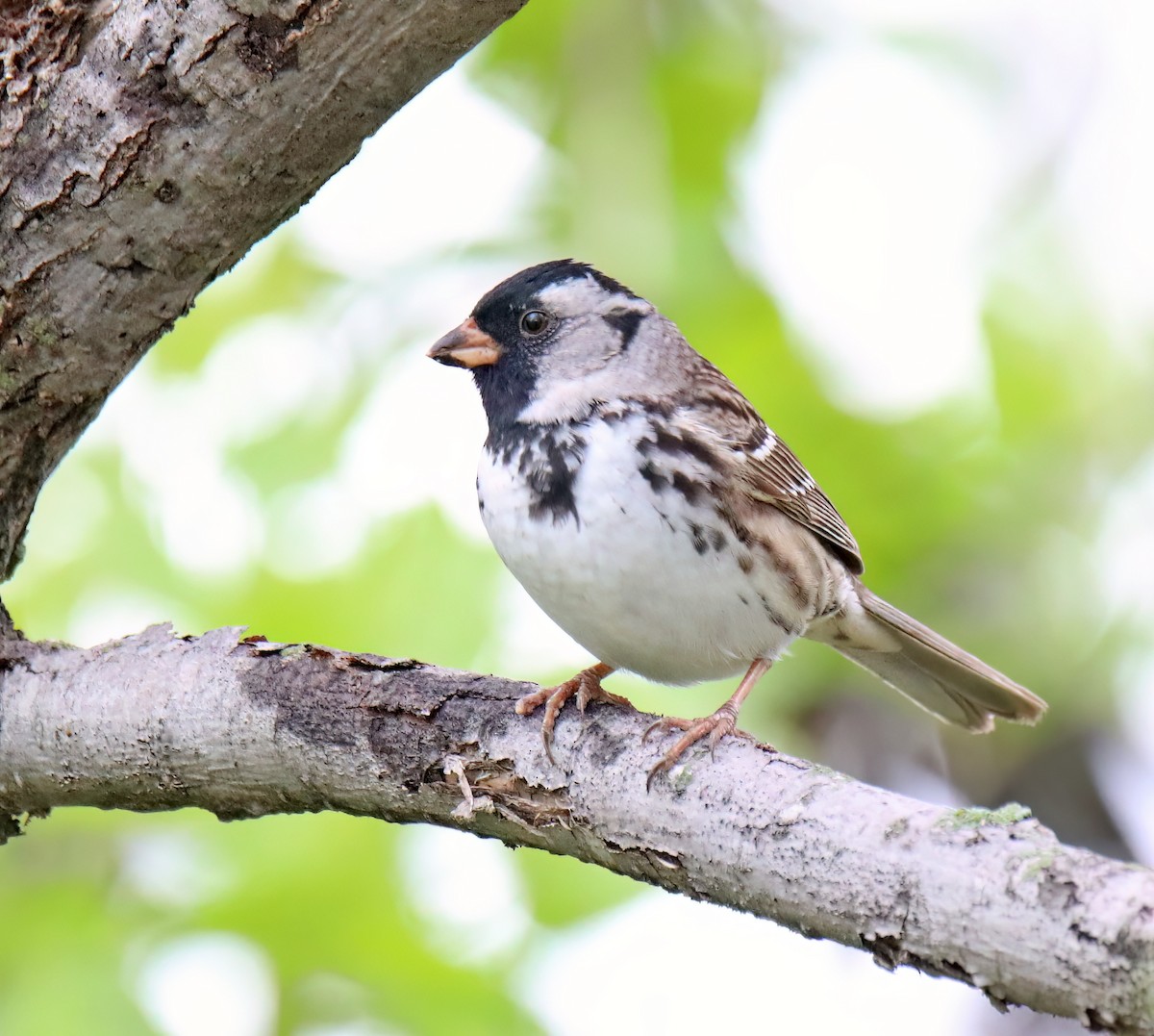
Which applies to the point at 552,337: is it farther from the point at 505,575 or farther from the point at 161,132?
the point at 161,132

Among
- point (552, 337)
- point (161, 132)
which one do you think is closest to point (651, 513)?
point (552, 337)

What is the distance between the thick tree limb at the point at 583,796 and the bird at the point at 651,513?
187 mm

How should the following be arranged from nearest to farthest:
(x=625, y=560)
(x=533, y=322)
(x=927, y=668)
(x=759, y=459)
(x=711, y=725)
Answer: (x=711, y=725)
(x=625, y=560)
(x=759, y=459)
(x=533, y=322)
(x=927, y=668)

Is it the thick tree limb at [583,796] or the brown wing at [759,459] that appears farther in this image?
the brown wing at [759,459]

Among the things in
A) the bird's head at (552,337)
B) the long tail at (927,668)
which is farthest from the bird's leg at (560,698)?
the long tail at (927,668)

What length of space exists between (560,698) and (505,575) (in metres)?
0.82

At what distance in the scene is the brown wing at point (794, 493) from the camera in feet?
10.2

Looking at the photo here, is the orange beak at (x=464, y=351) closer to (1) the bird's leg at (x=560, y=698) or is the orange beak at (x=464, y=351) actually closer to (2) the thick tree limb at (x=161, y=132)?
(1) the bird's leg at (x=560, y=698)

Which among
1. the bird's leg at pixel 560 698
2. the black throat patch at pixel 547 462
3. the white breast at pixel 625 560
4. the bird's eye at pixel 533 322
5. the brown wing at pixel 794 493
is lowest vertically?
the bird's leg at pixel 560 698

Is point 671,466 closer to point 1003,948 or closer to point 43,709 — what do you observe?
point 43,709

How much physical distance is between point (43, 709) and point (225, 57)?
115cm

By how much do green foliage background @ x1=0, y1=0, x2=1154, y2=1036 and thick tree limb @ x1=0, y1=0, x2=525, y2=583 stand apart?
830 mm

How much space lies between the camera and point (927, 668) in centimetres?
366

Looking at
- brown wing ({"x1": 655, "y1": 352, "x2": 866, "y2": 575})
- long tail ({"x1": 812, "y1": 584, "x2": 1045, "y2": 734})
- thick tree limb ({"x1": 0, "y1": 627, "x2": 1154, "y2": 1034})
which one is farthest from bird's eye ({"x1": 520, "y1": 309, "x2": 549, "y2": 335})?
thick tree limb ({"x1": 0, "y1": 627, "x2": 1154, "y2": 1034})
